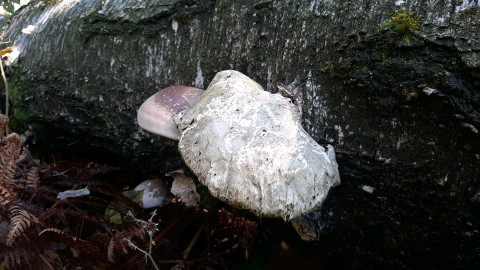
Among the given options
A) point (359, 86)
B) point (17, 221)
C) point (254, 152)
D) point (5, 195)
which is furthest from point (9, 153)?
point (359, 86)

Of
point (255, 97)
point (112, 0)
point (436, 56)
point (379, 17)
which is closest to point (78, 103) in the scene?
point (112, 0)

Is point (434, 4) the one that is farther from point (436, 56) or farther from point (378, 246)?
point (378, 246)

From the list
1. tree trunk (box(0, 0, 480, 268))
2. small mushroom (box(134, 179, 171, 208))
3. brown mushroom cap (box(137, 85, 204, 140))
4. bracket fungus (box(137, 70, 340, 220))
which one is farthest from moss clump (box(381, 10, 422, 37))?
small mushroom (box(134, 179, 171, 208))

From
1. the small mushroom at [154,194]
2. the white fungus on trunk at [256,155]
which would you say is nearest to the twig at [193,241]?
the small mushroom at [154,194]

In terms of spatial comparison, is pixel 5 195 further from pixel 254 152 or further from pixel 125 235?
pixel 254 152

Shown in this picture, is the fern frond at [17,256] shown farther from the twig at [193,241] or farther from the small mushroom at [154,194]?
the twig at [193,241]
